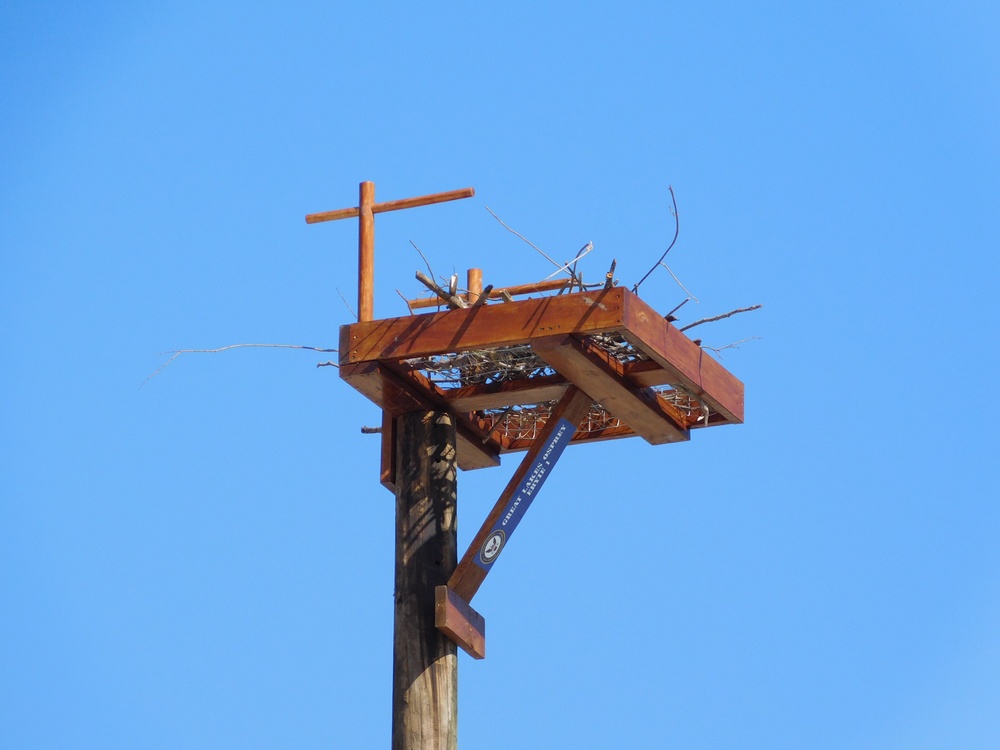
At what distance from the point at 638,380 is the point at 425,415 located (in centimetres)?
93

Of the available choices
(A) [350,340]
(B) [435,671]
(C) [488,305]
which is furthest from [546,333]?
(B) [435,671]

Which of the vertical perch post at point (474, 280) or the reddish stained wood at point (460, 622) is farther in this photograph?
the vertical perch post at point (474, 280)

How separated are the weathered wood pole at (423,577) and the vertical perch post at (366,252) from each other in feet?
1.72

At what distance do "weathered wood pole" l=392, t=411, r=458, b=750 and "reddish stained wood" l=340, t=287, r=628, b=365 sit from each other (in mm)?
503

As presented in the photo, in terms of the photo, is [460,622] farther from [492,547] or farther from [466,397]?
[466,397]

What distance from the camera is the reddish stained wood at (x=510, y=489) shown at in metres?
9.13

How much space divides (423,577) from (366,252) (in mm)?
1407

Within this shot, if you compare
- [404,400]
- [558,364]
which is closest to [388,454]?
[404,400]

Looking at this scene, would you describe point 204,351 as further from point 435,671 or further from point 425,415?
point 435,671

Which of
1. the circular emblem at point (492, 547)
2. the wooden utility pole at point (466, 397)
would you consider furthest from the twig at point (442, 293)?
the circular emblem at point (492, 547)

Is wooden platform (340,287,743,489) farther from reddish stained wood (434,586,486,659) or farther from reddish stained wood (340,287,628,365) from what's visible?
reddish stained wood (434,586,486,659)

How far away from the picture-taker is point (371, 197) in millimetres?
9586

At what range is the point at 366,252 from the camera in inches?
372

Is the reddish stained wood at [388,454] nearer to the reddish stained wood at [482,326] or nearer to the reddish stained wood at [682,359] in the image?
the reddish stained wood at [482,326]
